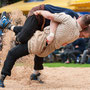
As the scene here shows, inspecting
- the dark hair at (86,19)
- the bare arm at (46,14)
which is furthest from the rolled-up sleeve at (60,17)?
the dark hair at (86,19)

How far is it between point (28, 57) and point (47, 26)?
1.65m

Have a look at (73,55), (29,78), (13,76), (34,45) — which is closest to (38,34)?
(34,45)

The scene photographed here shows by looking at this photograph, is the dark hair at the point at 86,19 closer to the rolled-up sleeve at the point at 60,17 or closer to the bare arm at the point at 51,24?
the rolled-up sleeve at the point at 60,17

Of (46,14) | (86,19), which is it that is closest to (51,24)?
(46,14)

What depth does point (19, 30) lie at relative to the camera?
5.59 metres

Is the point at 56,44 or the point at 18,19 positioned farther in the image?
the point at 18,19

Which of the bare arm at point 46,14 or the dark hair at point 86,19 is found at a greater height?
the bare arm at point 46,14

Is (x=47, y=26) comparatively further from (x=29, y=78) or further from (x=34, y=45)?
(x=29, y=78)

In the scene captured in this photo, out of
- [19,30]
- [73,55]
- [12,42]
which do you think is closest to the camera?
[19,30]

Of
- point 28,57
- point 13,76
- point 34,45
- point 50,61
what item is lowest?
point 50,61

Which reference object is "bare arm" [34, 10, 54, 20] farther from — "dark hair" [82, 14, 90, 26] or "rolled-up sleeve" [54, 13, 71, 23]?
"dark hair" [82, 14, 90, 26]

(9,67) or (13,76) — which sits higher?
(9,67)

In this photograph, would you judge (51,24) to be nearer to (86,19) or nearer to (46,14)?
(46,14)

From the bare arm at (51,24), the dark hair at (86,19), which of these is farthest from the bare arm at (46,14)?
the dark hair at (86,19)
